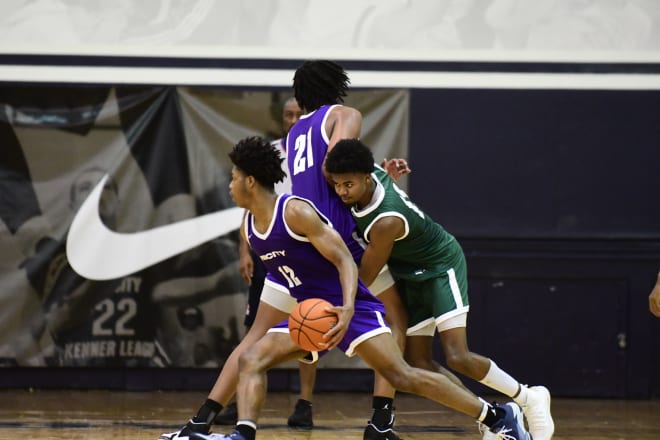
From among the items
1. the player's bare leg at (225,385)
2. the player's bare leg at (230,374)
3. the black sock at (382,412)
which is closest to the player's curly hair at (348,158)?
the player's bare leg at (225,385)

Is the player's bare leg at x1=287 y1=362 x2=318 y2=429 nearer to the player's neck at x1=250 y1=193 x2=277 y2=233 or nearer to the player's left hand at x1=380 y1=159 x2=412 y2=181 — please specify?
the player's left hand at x1=380 y1=159 x2=412 y2=181

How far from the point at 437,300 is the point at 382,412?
2.31 feet

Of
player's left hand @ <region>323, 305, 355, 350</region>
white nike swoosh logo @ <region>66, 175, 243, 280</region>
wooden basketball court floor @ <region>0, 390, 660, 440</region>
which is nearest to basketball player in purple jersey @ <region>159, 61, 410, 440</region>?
player's left hand @ <region>323, 305, 355, 350</region>

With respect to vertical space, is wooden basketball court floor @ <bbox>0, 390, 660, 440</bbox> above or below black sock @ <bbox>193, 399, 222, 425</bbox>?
below

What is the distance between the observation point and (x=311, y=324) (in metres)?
4.99

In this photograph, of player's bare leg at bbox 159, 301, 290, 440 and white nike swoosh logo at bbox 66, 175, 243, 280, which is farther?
white nike swoosh logo at bbox 66, 175, 243, 280

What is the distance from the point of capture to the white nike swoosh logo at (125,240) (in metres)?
8.74

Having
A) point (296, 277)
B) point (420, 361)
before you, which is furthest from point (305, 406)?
point (296, 277)

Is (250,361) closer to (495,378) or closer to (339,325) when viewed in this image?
(339,325)

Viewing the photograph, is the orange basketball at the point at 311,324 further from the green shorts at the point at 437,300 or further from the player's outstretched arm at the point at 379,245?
the green shorts at the point at 437,300

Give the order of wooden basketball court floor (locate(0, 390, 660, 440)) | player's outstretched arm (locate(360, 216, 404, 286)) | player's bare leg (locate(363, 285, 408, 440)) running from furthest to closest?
wooden basketball court floor (locate(0, 390, 660, 440))
player's bare leg (locate(363, 285, 408, 440))
player's outstretched arm (locate(360, 216, 404, 286))

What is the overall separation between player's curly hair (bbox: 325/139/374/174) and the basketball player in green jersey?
0.13ft

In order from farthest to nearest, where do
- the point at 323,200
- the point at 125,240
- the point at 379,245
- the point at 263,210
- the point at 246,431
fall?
the point at 125,240
the point at 323,200
the point at 379,245
the point at 263,210
the point at 246,431

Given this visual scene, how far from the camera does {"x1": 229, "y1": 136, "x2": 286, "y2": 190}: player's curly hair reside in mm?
5395
